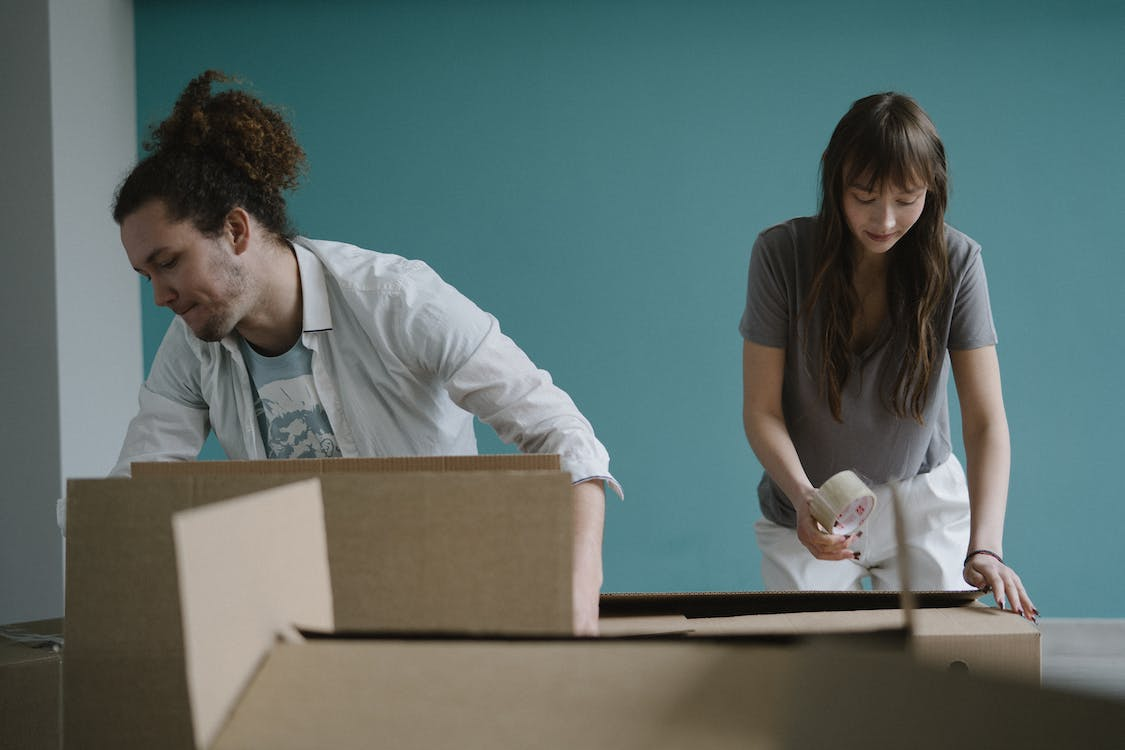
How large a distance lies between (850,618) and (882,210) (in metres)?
0.62

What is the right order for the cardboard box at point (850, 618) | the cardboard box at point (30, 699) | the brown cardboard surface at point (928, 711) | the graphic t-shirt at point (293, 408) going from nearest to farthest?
the brown cardboard surface at point (928, 711) < the cardboard box at point (850, 618) < the cardboard box at point (30, 699) < the graphic t-shirt at point (293, 408)

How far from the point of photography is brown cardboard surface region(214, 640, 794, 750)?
1.17 ft

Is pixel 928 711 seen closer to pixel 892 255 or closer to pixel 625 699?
pixel 625 699

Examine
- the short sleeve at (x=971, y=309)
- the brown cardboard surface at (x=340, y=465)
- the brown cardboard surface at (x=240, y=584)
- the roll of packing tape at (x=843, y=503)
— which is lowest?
the roll of packing tape at (x=843, y=503)

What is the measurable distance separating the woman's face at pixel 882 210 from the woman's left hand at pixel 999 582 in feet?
1.42

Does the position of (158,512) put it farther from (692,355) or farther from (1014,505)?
(1014,505)

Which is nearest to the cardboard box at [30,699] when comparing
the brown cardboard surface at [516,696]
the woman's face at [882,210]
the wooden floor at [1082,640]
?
the brown cardboard surface at [516,696]

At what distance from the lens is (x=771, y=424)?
1413 millimetres

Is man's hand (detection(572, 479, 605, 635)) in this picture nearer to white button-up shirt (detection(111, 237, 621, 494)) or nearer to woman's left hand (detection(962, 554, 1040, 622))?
white button-up shirt (detection(111, 237, 621, 494))

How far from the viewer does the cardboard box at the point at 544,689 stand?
32 cm

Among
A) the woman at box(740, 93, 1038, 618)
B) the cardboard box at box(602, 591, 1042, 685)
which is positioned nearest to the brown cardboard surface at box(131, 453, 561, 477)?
the cardboard box at box(602, 591, 1042, 685)

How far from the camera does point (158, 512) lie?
599 mm

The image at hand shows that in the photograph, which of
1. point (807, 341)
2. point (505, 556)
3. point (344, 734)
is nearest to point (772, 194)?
point (807, 341)

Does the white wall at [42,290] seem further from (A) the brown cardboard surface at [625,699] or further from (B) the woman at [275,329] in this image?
(A) the brown cardboard surface at [625,699]
